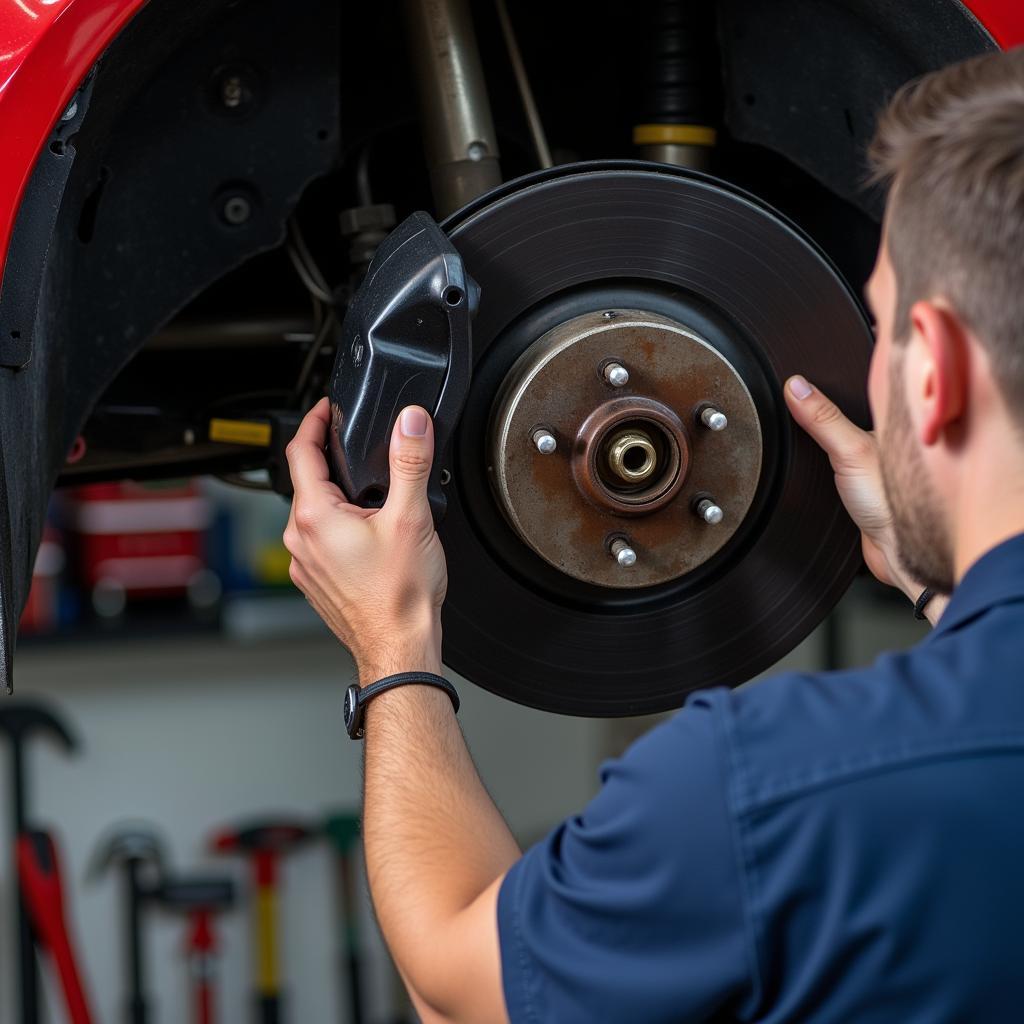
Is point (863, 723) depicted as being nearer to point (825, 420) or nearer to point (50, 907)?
point (825, 420)

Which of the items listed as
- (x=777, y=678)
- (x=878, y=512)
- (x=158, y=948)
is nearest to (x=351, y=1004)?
(x=158, y=948)

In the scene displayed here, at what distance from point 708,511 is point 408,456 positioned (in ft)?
0.74

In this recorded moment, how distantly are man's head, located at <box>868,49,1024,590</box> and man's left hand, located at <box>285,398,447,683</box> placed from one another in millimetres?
293

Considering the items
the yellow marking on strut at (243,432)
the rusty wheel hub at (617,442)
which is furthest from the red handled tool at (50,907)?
the rusty wheel hub at (617,442)

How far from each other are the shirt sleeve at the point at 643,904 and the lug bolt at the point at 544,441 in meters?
0.31

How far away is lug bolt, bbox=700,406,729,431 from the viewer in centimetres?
95

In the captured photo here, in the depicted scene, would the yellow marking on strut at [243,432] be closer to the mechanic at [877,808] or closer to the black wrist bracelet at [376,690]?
the black wrist bracelet at [376,690]

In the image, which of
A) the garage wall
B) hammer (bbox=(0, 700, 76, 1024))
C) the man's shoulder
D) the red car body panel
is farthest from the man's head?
hammer (bbox=(0, 700, 76, 1024))

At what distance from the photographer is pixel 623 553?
3.12ft

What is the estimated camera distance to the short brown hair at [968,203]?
638 millimetres

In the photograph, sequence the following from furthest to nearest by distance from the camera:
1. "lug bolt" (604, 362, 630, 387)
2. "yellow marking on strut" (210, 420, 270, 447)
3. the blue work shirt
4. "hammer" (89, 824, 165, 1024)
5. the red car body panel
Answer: "hammer" (89, 824, 165, 1024)
"yellow marking on strut" (210, 420, 270, 447)
"lug bolt" (604, 362, 630, 387)
the red car body panel
the blue work shirt

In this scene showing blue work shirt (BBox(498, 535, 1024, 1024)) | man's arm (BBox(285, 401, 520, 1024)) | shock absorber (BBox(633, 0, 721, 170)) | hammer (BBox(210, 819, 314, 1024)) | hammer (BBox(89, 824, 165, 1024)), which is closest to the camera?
blue work shirt (BBox(498, 535, 1024, 1024))

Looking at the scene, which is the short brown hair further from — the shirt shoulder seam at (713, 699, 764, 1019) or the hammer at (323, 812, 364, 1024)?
the hammer at (323, 812, 364, 1024)

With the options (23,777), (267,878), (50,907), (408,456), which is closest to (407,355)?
(408,456)
